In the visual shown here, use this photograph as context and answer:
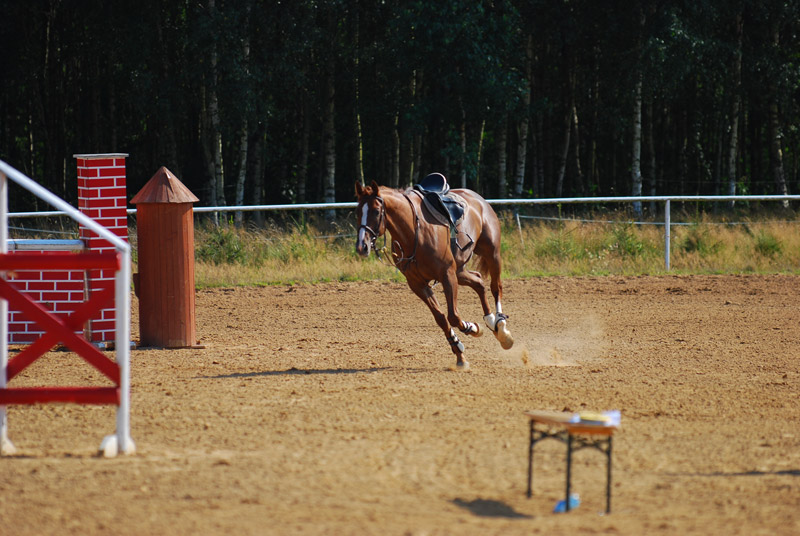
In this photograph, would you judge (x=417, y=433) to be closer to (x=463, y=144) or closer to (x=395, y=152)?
(x=463, y=144)

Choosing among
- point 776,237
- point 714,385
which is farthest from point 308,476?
point 776,237

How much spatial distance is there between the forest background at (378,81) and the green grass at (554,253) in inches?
329

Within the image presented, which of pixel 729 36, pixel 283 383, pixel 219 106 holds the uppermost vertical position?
pixel 729 36

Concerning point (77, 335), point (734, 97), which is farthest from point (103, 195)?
point (734, 97)

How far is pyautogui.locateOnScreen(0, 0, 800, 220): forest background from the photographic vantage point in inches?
994

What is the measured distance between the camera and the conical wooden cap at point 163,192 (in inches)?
409

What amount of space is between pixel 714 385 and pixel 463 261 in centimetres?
301

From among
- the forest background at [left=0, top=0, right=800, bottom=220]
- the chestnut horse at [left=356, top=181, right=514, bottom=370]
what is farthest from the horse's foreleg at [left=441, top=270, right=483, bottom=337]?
the forest background at [left=0, top=0, right=800, bottom=220]

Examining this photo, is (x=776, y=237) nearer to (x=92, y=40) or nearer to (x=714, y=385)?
(x=714, y=385)

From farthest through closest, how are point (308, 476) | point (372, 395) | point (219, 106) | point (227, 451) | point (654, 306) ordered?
point (219, 106)
point (654, 306)
point (372, 395)
point (227, 451)
point (308, 476)

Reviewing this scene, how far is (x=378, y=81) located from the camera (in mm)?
30344

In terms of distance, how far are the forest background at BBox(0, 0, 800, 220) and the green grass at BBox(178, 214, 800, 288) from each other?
8365mm

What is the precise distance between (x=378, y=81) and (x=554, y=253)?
14921 mm

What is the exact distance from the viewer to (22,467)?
5.48 meters
